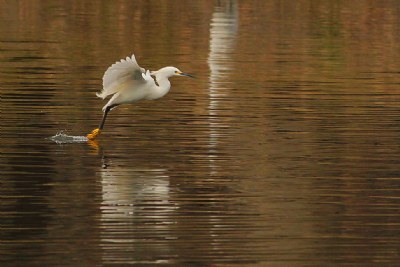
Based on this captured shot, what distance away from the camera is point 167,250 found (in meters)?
11.5

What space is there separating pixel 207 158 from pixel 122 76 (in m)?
2.07

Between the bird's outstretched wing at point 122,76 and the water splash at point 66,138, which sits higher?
the bird's outstretched wing at point 122,76

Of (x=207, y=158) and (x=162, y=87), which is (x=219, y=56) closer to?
(x=162, y=87)

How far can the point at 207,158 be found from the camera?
16.1 m

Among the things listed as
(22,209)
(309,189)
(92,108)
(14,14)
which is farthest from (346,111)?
(14,14)

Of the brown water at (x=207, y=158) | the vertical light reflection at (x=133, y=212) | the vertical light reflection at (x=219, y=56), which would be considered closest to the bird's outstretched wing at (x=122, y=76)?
the brown water at (x=207, y=158)

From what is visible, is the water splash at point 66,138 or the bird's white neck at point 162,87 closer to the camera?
the water splash at point 66,138

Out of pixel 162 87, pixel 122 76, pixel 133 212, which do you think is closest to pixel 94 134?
pixel 122 76

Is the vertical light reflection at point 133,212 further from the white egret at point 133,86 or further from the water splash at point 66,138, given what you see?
the white egret at point 133,86

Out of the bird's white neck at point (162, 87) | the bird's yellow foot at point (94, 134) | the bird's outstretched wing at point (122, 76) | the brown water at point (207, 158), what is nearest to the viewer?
the brown water at point (207, 158)

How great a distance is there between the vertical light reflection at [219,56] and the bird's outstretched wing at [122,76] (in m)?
1.10

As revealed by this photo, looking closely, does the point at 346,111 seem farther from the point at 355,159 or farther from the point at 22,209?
the point at 22,209

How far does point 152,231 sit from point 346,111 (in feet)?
27.7

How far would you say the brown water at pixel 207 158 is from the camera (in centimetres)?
1172
